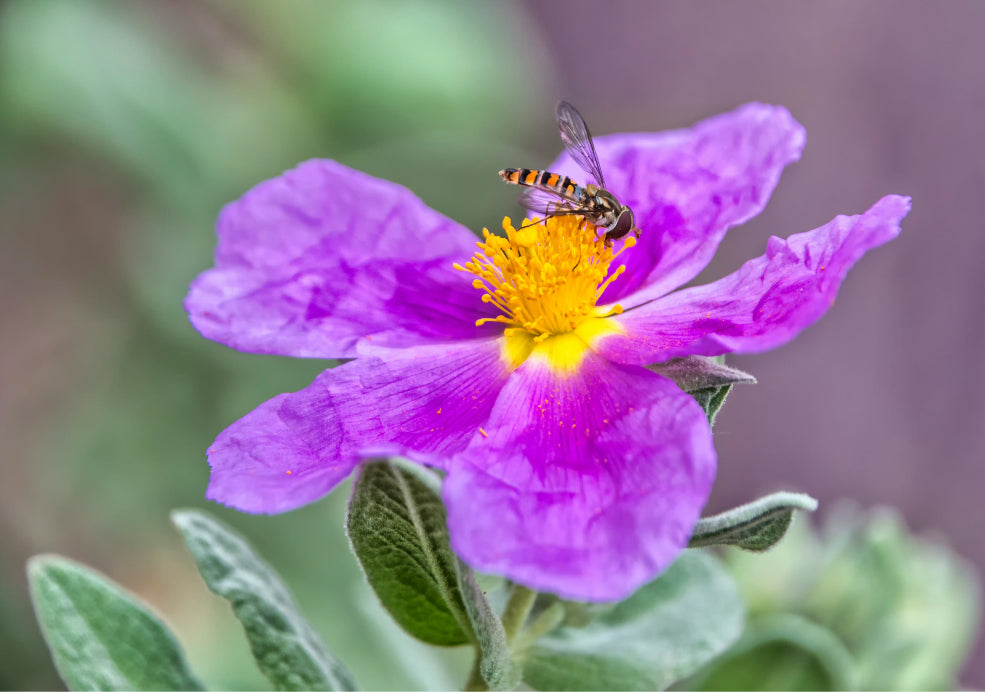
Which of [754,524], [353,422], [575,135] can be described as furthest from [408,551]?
[575,135]

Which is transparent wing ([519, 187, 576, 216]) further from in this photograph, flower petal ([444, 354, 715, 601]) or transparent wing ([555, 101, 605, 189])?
flower petal ([444, 354, 715, 601])

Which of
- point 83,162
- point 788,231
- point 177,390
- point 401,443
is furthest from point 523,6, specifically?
point 401,443

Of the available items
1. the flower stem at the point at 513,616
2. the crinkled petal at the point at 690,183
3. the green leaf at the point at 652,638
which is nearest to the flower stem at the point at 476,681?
the flower stem at the point at 513,616

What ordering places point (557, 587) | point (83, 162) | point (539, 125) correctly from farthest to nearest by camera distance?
point (539, 125) < point (83, 162) < point (557, 587)

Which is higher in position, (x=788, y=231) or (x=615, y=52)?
(x=615, y=52)

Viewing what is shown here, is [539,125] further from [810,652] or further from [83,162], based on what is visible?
[810,652]

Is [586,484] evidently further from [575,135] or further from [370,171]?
[370,171]
